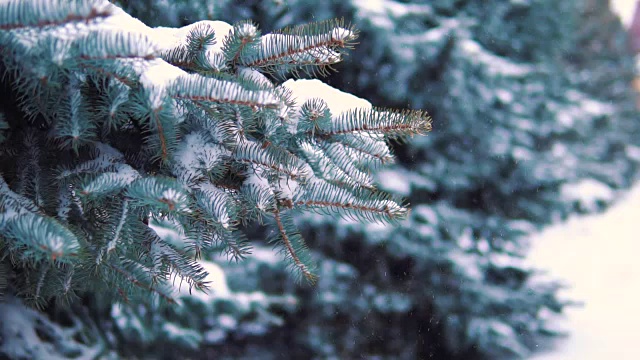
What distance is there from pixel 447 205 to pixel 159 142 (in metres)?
2.79

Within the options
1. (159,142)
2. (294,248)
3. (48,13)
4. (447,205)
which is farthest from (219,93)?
(447,205)

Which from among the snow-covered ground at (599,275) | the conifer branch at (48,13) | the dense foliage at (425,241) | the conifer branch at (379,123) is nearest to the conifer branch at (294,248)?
the conifer branch at (379,123)

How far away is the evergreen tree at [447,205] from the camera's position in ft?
10.5

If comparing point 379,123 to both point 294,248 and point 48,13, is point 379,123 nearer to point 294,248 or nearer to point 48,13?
point 294,248

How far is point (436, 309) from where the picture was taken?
3.41m

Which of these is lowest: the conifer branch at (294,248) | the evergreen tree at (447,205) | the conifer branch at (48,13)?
the conifer branch at (294,248)

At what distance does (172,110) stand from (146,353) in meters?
2.50

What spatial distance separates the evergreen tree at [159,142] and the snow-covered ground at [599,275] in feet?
11.2

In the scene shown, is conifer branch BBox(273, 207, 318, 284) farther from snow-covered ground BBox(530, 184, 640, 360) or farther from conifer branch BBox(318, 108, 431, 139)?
snow-covered ground BBox(530, 184, 640, 360)

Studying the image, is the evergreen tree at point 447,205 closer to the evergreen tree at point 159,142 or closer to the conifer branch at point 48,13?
the evergreen tree at point 159,142

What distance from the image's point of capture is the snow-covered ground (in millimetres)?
4415

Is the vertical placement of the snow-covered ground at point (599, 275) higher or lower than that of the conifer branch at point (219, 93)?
higher

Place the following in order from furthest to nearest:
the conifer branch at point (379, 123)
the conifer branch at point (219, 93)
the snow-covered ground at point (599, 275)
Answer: the snow-covered ground at point (599, 275) < the conifer branch at point (379, 123) < the conifer branch at point (219, 93)

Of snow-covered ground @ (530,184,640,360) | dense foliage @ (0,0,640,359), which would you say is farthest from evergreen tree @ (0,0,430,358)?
snow-covered ground @ (530,184,640,360)
